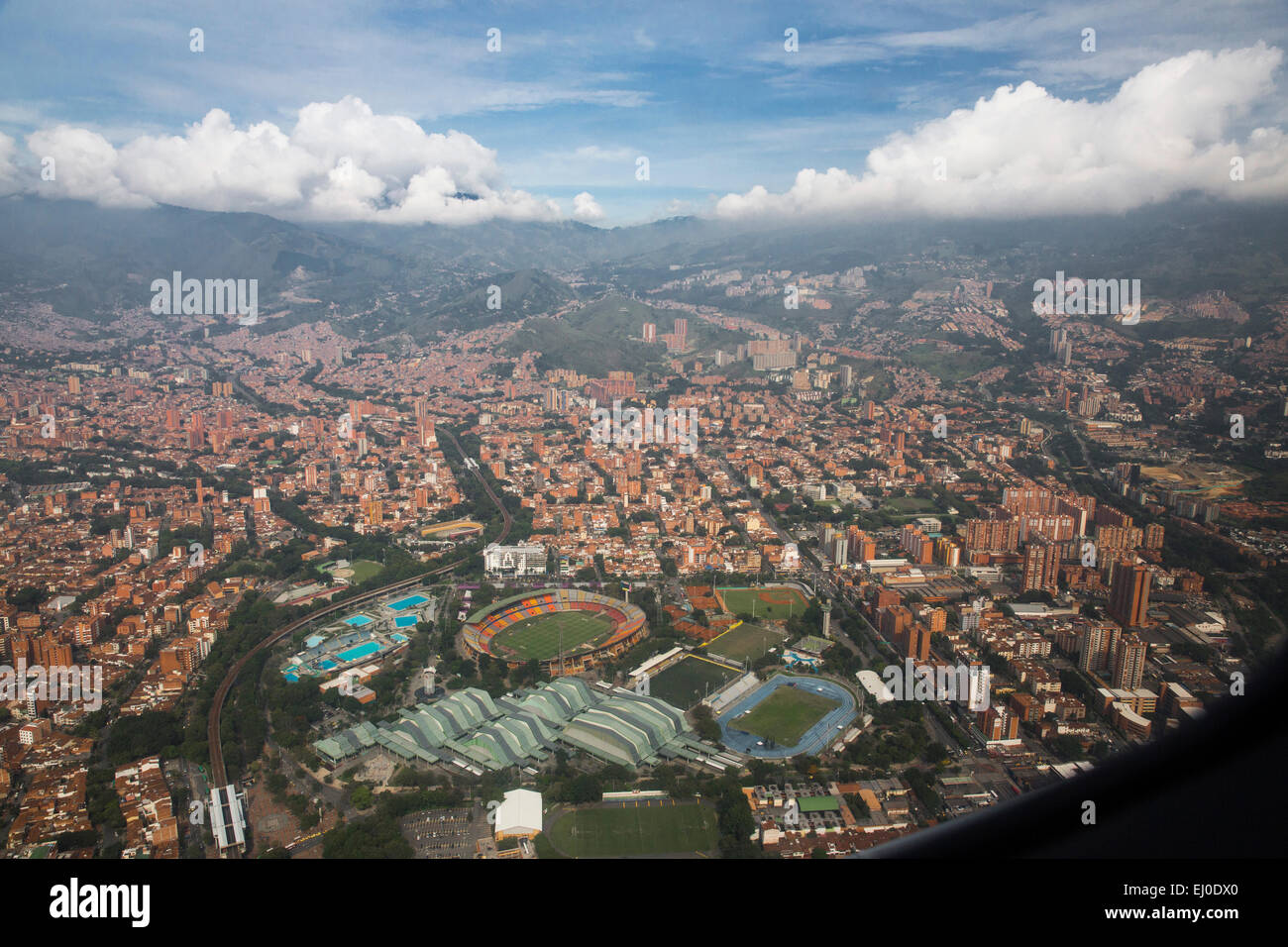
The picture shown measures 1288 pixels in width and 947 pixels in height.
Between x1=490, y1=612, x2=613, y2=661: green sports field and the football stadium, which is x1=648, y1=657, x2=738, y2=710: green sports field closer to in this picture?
the football stadium

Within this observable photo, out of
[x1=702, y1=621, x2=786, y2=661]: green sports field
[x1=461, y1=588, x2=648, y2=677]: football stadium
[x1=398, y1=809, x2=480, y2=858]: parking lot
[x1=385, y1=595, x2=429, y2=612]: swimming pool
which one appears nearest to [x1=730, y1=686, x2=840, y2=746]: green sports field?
[x1=702, y1=621, x2=786, y2=661]: green sports field

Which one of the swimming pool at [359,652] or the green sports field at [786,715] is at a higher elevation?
the swimming pool at [359,652]

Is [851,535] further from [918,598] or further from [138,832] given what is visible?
[138,832]

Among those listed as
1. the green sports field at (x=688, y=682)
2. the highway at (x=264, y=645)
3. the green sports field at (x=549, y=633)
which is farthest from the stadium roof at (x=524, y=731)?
the green sports field at (x=549, y=633)

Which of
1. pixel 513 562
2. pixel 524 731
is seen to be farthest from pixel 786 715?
pixel 513 562

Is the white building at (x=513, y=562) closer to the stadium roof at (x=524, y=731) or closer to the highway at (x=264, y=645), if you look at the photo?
the highway at (x=264, y=645)
